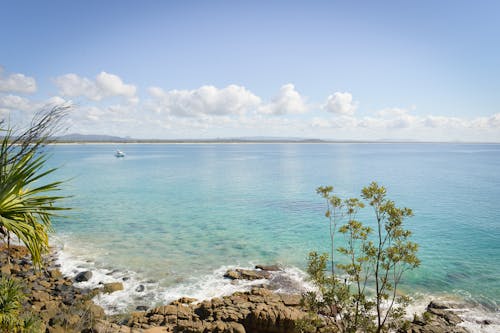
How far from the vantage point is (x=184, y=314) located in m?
16.6

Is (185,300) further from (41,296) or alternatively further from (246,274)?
(41,296)

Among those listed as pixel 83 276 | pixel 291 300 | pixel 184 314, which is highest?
pixel 291 300

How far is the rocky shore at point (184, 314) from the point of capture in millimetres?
14812

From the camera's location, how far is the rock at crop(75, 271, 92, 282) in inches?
840

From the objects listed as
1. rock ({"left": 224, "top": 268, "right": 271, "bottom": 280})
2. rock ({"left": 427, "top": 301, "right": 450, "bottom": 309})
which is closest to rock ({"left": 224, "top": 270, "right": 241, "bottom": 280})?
rock ({"left": 224, "top": 268, "right": 271, "bottom": 280})

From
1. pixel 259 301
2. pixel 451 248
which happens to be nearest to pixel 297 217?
pixel 451 248

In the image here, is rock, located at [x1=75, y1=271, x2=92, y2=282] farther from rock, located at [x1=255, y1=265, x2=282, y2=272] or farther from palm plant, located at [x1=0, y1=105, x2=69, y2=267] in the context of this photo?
palm plant, located at [x1=0, y1=105, x2=69, y2=267]

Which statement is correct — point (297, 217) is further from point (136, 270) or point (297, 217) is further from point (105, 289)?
point (105, 289)

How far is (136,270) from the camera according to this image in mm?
23703

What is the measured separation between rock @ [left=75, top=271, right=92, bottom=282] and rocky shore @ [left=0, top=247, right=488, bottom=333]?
2.47ft

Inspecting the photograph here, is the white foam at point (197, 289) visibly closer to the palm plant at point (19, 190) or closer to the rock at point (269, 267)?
the rock at point (269, 267)

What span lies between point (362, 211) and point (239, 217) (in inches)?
662

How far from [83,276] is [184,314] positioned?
A: 9.28 m

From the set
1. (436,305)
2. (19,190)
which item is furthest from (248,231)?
(19,190)
